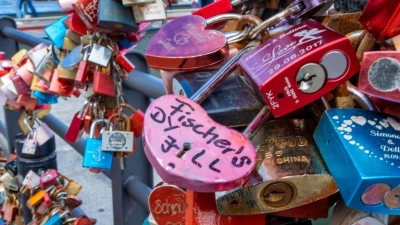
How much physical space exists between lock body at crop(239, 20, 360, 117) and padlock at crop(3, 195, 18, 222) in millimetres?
1392

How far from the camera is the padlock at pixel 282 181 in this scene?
0.33 meters

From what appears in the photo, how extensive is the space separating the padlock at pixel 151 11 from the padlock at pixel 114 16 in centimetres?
2

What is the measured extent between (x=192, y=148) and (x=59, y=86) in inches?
27.8

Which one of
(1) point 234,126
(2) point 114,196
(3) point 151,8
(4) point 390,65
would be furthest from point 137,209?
(4) point 390,65

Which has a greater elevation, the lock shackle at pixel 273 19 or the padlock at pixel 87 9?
the lock shackle at pixel 273 19

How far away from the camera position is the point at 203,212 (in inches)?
14.0

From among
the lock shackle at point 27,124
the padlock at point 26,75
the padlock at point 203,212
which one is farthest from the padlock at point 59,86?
the padlock at point 203,212

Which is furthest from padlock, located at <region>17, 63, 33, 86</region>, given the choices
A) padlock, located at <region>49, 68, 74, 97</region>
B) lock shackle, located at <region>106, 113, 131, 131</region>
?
lock shackle, located at <region>106, 113, 131, 131</region>

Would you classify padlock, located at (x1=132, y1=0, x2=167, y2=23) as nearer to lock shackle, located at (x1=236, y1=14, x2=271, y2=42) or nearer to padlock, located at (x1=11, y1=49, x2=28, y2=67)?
lock shackle, located at (x1=236, y1=14, x2=271, y2=42)

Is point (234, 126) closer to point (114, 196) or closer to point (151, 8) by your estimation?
point (151, 8)

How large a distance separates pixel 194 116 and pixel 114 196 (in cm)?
92

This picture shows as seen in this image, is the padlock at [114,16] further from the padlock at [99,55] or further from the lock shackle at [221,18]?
the lock shackle at [221,18]

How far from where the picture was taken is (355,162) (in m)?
0.29

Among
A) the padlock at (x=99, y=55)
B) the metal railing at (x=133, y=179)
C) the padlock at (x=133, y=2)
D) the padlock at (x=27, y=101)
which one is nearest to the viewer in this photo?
the padlock at (x=133, y=2)
